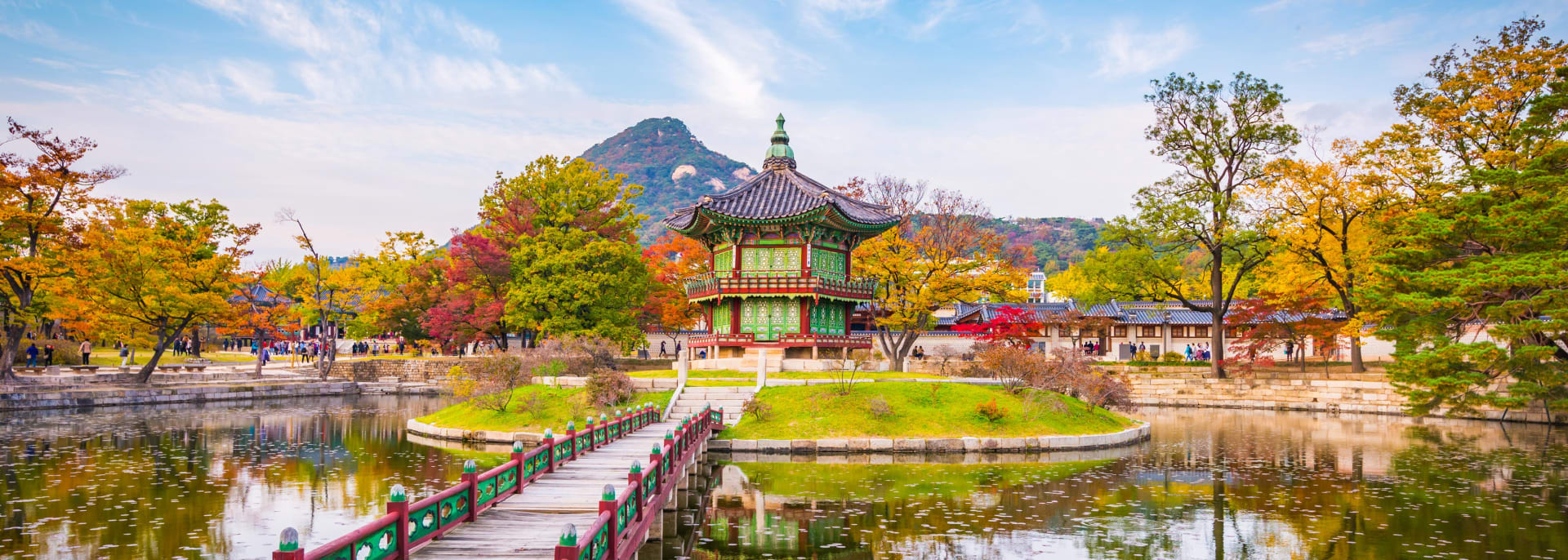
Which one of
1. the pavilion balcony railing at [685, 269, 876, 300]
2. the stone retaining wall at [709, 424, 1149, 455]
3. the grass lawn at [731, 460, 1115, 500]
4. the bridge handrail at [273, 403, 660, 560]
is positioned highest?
the pavilion balcony railing at [685, 269, 876, 300]

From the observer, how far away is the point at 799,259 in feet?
128

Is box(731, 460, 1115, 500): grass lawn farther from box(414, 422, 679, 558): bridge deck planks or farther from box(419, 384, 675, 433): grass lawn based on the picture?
box(419, 384, 675, 433): grass lawn

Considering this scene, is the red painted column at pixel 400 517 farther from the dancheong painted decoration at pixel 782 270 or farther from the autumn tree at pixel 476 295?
the autumn tree at pixel 476 295

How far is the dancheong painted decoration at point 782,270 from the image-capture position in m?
38.4

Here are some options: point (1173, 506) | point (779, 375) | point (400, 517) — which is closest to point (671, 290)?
point (779, 375)

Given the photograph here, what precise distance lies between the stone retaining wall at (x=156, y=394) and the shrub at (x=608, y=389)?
24.7m

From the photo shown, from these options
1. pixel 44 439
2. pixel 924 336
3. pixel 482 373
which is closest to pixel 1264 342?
pixel 924 336

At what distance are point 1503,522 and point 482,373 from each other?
2944 centimetres

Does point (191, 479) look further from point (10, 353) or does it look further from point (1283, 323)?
point (1283, 323)

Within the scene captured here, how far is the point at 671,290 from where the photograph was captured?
173 feet

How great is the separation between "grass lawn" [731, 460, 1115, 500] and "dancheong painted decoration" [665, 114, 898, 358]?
14300 mm

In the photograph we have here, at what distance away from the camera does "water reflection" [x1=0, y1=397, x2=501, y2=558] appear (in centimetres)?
1486

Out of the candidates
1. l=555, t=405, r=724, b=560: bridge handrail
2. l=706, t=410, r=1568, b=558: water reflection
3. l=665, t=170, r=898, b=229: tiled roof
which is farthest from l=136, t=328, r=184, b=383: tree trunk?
l=555, t=405, r=724, b=560: bridge handrail

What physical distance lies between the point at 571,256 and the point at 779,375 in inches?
517
